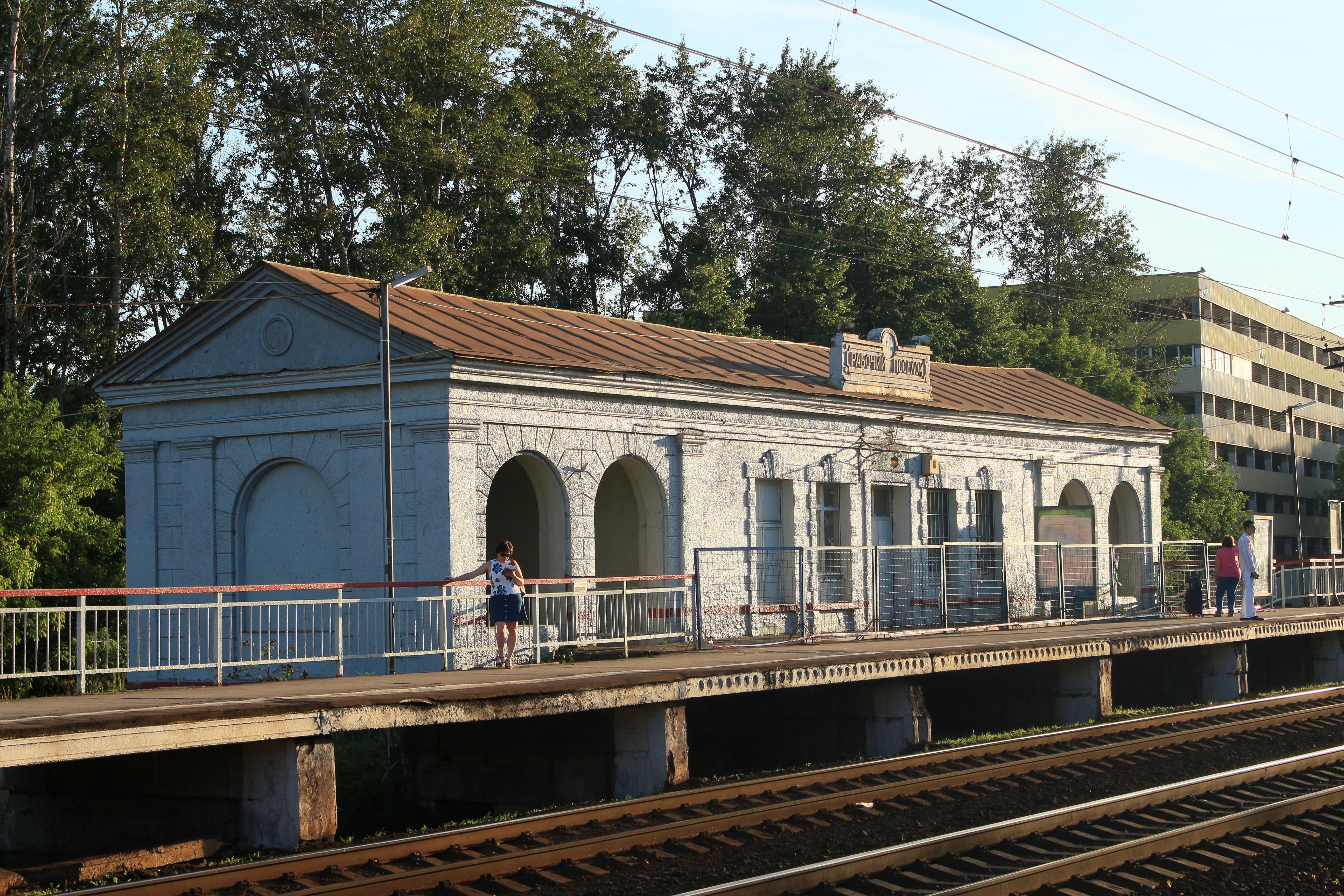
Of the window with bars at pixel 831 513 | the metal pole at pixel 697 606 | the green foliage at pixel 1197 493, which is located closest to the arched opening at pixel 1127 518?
the window with bars at pixel 831 513

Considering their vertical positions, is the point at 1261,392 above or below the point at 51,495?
above

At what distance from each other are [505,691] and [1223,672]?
14693 millimetres

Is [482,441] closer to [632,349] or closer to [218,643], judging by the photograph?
[632,349]

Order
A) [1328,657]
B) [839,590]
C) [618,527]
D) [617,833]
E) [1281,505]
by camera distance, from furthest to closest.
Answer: [1281,505], [1328,657], [618,527], [839,590], [617,833]

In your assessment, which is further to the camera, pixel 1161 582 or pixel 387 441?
pixel 1161 582

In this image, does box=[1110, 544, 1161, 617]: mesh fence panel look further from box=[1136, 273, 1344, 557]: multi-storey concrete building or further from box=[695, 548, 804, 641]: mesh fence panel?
box=[1136, 273, 1344, 557]: multi-storey concrete building

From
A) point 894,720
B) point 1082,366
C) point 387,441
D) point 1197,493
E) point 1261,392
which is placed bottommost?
point 894,720

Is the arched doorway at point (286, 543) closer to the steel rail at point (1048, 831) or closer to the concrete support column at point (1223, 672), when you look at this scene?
the steel rail at point (1048, 831)

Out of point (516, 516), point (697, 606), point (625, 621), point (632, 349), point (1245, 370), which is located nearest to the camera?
point (625, 621)

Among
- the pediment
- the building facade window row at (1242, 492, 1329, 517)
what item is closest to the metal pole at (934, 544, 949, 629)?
the pediment

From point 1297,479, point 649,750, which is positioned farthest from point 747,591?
point 1297,479

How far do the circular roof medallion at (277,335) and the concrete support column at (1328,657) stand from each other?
19.1 meters

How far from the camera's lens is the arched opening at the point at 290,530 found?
21.5m

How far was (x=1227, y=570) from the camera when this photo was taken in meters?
25.5
